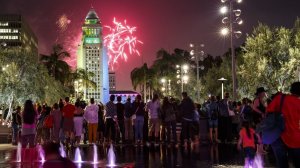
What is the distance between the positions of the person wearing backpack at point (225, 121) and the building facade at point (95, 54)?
139 meters

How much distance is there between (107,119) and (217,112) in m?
4.86

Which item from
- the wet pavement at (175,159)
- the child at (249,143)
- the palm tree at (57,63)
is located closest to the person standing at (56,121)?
the wet pavement at (175,159)

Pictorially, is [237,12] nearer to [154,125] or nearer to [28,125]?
[154,125]

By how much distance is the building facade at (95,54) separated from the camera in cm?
15955

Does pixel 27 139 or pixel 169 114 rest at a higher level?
pixel 169 114

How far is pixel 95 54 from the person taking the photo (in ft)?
532

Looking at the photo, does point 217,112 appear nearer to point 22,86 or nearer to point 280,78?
point 280,78

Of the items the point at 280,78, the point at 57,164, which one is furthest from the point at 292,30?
the point at 57,164

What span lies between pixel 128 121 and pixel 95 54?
471ft

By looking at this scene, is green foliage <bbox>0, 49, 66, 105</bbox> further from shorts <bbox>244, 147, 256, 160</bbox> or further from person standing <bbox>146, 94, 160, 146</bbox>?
shorts <bbox>244, 147, 256, 160</bbox>

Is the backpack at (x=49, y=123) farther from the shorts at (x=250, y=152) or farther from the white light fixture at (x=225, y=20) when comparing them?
the white light fixture at (x=225, y=20)

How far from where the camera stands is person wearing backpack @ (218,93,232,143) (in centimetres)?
1945

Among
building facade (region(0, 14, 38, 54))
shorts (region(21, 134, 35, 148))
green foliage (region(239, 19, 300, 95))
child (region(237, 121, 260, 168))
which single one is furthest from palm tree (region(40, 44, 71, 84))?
building facade (region(0, 14, 38, 54))

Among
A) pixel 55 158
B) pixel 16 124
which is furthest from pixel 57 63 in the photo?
pixel 55 158
